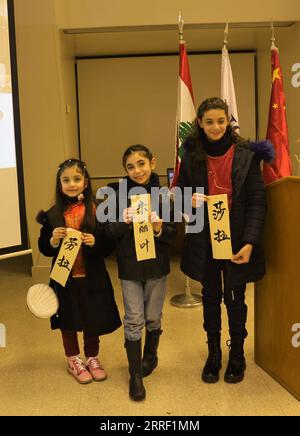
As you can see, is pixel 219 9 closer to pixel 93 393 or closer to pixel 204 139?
pixel 204 139

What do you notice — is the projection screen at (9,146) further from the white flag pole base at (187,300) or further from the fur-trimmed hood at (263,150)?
the white flag pole base at (187,300)

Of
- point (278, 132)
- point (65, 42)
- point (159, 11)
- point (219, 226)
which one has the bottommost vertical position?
point (219, 226)

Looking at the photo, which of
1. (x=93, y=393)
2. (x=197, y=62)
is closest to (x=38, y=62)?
(x=197, y=62)

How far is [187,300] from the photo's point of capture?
3305 mm

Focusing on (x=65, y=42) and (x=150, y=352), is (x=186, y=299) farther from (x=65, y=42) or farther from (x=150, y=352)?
(x=65, y=42)

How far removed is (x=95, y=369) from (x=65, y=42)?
2980 mm

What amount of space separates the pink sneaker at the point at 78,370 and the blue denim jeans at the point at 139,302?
0.31 metres

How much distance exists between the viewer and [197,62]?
505 centimetres

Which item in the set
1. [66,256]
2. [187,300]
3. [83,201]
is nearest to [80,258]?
[66,256]

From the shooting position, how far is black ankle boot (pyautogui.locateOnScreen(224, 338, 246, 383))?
2145 mm

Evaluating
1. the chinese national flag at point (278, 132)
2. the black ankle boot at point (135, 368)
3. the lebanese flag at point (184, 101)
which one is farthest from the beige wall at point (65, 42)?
the black ankle boot at point (135, 368)

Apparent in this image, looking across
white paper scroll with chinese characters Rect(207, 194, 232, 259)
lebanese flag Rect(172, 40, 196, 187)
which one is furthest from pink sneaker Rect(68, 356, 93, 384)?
lebanese flag Rect(172, 40, 196, 187)

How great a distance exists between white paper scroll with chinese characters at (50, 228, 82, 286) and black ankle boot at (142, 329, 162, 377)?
0.51m

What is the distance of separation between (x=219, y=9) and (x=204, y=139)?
2061mm
